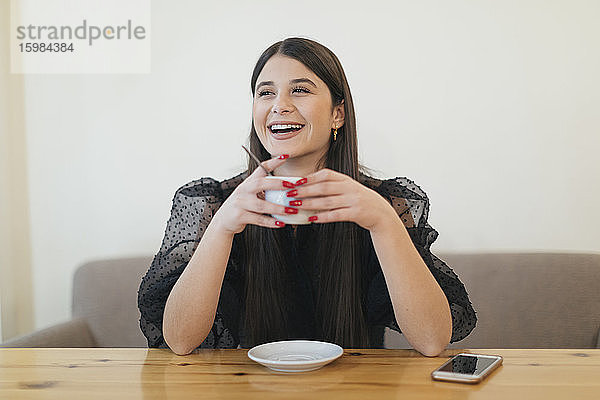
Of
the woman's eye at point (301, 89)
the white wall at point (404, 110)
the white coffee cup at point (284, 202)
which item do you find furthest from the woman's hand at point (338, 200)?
the white wall at point (404, 110)

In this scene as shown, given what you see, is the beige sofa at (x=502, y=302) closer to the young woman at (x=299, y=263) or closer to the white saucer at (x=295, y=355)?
the young woman at (x=299, y=263)

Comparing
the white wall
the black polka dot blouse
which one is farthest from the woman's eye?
the white wall

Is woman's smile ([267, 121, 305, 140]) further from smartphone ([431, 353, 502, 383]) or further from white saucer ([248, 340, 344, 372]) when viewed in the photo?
smartphone ([431, 353, 502, 383])

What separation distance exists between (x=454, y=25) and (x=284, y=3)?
2.06ft

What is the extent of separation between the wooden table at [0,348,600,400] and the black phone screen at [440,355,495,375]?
24mm

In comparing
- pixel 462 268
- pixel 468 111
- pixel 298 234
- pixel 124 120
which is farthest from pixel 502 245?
pixel 124 120

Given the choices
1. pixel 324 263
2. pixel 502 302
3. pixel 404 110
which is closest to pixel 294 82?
pixel 324 263

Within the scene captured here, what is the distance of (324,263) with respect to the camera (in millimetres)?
1772

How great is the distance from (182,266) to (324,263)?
0.40 meters

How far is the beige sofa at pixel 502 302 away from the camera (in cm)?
236

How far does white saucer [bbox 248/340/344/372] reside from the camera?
114cm

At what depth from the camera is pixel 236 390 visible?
1.06 metres

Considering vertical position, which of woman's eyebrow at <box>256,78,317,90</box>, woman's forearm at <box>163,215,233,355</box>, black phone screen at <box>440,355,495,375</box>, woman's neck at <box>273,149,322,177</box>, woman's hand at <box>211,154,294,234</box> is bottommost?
black phone screen at <box>440,355,495,375</box>

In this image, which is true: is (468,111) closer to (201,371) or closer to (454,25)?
(454,25)
